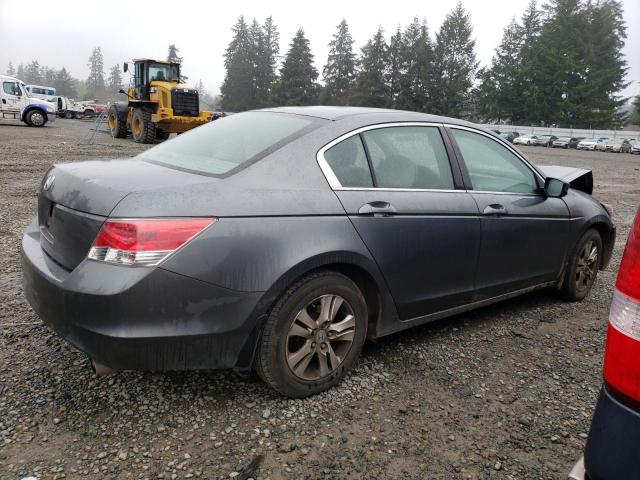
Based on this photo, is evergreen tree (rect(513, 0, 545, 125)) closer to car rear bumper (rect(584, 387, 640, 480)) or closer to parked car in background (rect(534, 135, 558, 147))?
parked car in background (rect(534, 135, 558, 147))

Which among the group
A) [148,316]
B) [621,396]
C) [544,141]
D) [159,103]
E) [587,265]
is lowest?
[587,265]

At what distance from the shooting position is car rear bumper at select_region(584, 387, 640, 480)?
1.35 m

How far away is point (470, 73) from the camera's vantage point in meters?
76.8

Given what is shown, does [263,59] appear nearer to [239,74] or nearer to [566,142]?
[239,74]

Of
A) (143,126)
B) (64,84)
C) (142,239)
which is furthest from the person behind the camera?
(64,84)

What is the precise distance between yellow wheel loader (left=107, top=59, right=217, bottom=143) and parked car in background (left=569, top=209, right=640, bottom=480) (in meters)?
18.6

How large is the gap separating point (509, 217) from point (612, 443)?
7.87 ft

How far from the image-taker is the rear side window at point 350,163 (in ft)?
9.39

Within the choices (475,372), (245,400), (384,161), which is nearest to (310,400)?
(245,400)

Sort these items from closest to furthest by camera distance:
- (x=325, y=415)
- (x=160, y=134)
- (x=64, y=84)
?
(x=325, y=415) < (x=160, y=134) < (x=64, y=84)

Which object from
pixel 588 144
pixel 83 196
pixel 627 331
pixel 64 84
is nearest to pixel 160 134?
pixel 83 196

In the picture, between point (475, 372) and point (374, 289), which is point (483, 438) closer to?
point (475, 372)

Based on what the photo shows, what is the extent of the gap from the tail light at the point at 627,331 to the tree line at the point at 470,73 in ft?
227

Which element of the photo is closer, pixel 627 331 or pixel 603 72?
pixel 627 331
